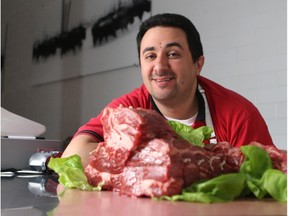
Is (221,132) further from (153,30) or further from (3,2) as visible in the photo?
(3,2)

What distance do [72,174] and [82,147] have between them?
1.10ft

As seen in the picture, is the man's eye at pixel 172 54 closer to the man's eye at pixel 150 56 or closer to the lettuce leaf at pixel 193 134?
the man's eye at pixel 150 56

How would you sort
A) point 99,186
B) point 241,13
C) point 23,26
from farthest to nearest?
point 23,26, point 241,13, point 99,186

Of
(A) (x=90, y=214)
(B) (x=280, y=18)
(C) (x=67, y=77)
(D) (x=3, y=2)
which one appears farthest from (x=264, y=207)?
(D) (x=3, y=2)

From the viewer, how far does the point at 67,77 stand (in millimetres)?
4168

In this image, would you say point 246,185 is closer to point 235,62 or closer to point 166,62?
point 166,62

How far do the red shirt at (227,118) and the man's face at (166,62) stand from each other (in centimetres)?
15

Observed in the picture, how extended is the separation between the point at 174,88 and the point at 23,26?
3886 millimetres

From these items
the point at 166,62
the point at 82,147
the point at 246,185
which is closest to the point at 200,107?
the point at 166,62

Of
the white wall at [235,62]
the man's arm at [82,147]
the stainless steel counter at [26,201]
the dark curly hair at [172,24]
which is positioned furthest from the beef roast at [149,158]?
the white wall at [235,62]

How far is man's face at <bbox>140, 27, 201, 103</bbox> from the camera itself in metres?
1.38

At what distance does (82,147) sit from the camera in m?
1.31

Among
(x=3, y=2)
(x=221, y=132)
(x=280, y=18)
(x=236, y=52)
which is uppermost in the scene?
(x=3, y=2)

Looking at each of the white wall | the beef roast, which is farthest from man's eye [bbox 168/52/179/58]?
the white wall
